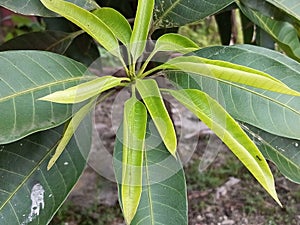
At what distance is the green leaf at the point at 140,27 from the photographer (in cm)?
71

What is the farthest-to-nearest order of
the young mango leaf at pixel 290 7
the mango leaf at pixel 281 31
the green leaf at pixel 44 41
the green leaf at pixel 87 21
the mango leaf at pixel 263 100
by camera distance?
1. the green leaf at pixel 44 41
2. the mango leaf at pixel 281 31
3. the young mango leaf at pixel 290 7
4. the mango leaf at pixel 263 100
5. the green leaf at pixel 87 21

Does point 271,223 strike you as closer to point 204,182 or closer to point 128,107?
point 204,182

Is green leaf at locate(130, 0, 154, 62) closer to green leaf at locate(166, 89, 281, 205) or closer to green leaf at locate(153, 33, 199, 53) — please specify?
green leaf at locate(153, 33, 199, 53)

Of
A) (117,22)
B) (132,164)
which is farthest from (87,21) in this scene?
(132,164)

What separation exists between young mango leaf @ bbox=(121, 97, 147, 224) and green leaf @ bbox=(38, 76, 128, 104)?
54 millimetres

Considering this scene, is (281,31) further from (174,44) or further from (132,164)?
(132,164)

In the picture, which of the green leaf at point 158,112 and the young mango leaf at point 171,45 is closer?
the green leaf at point 158,112

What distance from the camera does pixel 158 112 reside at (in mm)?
625

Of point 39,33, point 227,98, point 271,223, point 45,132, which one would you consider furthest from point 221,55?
point 271,223

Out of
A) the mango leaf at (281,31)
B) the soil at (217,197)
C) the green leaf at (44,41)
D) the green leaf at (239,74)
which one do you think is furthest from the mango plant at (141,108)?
the soil at (217,197)

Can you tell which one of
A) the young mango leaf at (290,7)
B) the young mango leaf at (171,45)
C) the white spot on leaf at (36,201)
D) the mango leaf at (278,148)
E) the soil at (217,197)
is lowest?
the soil at (217,197)

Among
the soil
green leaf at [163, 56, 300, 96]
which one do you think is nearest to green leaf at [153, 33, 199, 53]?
green leaf at [163, 56, 300, 96]

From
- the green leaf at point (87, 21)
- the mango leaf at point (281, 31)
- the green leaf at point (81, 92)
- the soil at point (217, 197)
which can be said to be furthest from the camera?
the soil at point (217, 197)

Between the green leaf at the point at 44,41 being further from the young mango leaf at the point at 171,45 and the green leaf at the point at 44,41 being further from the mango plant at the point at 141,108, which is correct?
the young mango leaf at the point at 171,45
